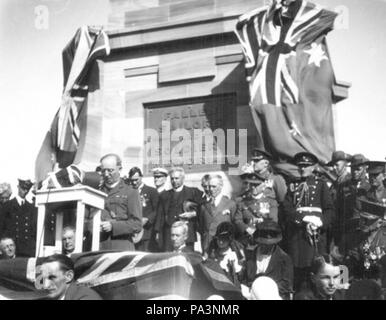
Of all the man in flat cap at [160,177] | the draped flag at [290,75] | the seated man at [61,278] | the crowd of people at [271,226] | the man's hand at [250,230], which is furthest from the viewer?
the draped flag at [290,75]

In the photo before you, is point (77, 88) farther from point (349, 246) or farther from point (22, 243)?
point (349, 246)

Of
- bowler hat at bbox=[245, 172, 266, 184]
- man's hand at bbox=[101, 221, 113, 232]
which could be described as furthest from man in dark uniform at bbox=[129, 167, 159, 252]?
bowler hat at bbox=[245, 172, 266, 184]

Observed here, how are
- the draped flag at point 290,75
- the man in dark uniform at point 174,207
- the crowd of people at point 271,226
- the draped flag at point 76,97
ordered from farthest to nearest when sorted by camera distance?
the draped flag at point 76,97 → the draped flag at point 290,75 → the man in dark uniform at point 174,207 → the crowd of people at point 271,226

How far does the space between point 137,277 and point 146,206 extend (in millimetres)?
1556

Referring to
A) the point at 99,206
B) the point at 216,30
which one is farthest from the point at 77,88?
the point at 99,206

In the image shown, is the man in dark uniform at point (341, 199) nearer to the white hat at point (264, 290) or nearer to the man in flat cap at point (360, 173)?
the man in flat cap at point (360, 173)

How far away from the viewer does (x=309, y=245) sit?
9453mm

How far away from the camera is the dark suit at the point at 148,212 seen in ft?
33.7

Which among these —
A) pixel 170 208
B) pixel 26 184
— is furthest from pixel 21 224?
pixel 170 208

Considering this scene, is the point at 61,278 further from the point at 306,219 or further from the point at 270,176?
the point at 270,176

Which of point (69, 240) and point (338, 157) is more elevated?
point (338, 157)

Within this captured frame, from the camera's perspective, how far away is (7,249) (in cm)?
1062

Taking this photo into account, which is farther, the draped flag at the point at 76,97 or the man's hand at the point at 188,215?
the draped flag at the point at 76,97

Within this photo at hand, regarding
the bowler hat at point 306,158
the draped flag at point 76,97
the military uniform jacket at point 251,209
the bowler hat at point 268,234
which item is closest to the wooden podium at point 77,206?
the military uniform jacket at point 251,209
